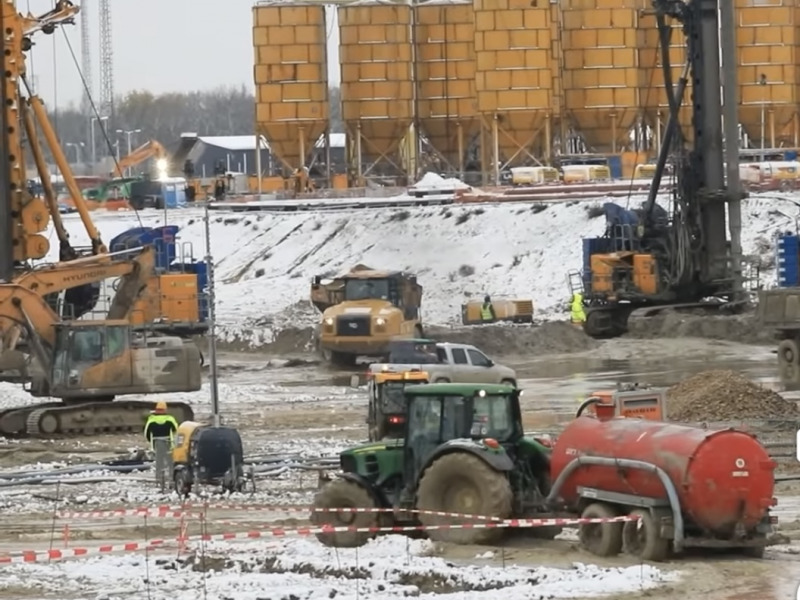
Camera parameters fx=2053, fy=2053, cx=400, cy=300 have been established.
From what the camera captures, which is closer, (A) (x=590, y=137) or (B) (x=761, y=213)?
(B) (x=761, y=213)

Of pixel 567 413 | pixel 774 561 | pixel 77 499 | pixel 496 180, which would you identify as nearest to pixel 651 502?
pixel 774 561

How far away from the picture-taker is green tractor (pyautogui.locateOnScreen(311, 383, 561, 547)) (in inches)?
751

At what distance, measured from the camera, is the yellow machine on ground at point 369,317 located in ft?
151

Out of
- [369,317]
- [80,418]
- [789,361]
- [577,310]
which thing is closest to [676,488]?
[80,418]

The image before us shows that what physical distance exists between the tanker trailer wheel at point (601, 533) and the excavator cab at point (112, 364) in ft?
53.4

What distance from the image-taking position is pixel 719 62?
4609 centimetres

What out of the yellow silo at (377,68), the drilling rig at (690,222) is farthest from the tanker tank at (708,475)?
the yellow silo at (377,68)

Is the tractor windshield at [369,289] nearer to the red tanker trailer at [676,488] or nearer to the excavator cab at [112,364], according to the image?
the excavator cab at [112,364]

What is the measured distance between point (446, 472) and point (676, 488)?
243cm

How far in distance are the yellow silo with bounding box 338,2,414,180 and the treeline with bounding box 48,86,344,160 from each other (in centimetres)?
3066

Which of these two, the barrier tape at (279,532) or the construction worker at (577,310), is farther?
the construction worker at (577,310)

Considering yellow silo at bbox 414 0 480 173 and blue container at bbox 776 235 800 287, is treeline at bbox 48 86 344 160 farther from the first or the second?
blue container at bbox 776 235 800 287

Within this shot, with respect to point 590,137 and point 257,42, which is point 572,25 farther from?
point 257,42

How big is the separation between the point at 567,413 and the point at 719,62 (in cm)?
1468
